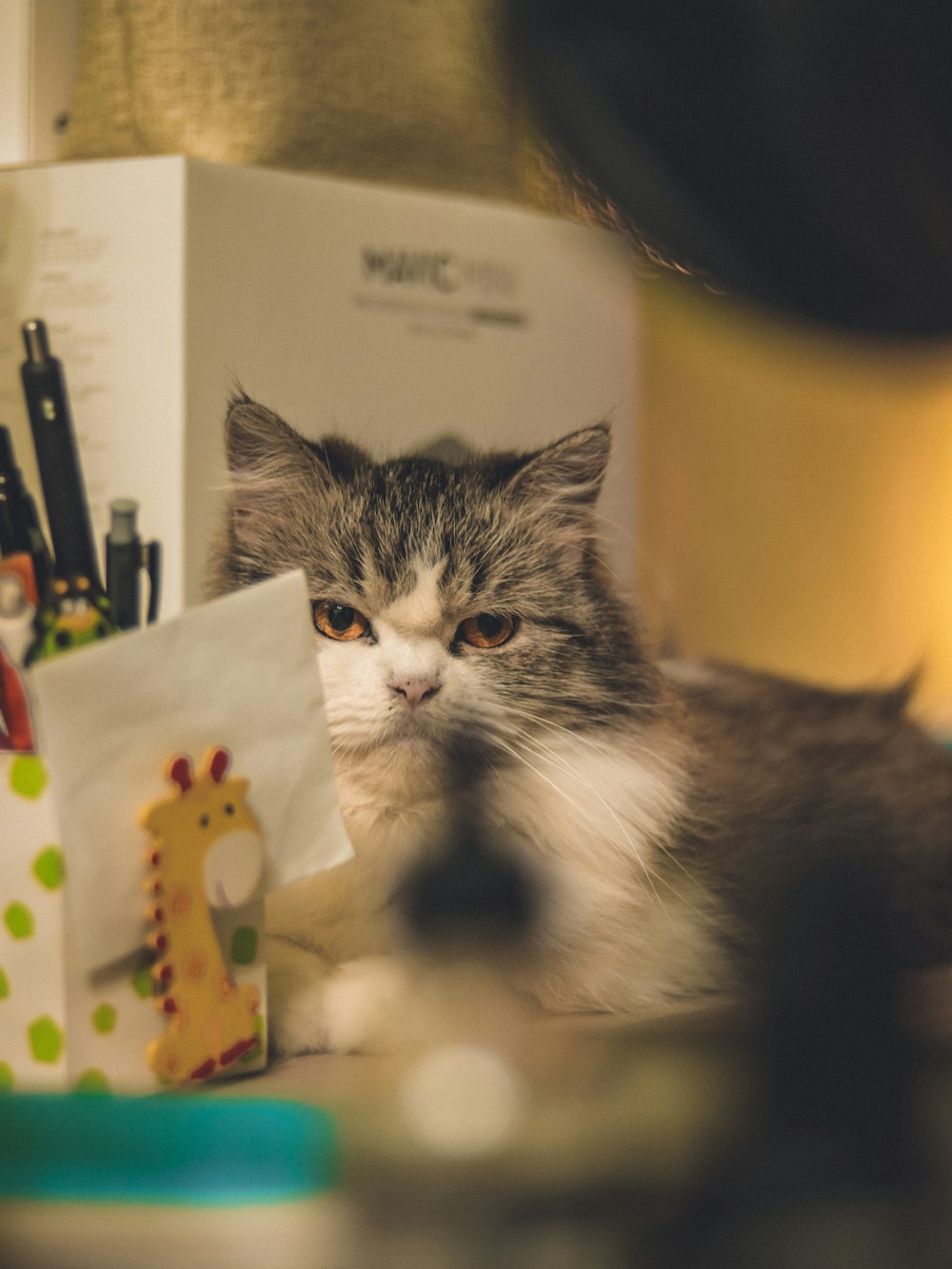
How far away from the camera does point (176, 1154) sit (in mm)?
343

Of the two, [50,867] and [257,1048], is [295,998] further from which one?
[50,867]

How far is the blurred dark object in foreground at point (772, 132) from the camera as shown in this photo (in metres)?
0.32

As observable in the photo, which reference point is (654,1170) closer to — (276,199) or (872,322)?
(872,322)

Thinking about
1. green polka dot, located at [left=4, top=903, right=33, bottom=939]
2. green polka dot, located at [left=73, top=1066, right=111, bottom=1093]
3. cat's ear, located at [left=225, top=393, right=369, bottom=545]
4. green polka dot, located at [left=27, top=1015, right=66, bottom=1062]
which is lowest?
green polka dot, located at [left=73, top=1066, right=111, bottom=1093]

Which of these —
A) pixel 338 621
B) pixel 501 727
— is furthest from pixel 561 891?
pixel 338 621

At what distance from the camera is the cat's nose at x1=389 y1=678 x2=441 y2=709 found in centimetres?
76

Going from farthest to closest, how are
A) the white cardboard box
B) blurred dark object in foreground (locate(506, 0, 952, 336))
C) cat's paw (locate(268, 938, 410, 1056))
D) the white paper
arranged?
the white cardboard box
cat's paw (locate(268, 938, 410, 1056))
the white paper
blurred dark object in foreground (locate(506, 0, 952, 336))

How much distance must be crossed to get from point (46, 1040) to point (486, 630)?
38cm

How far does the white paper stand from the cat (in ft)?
0.27

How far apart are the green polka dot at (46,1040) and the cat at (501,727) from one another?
0.15 m

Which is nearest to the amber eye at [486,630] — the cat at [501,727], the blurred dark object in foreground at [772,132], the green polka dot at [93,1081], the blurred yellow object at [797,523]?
the cat at [501,727]

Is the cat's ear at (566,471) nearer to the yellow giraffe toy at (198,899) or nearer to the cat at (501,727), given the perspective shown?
the cat at (501,727)

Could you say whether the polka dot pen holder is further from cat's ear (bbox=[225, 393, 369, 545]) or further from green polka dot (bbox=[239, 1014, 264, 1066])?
cat's ear (bbox=[225, 393, 369, 545])

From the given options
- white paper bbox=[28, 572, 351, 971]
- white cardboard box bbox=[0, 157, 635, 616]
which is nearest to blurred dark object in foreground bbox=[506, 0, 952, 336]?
white paper bbox=[28, 572, 351, 971]
